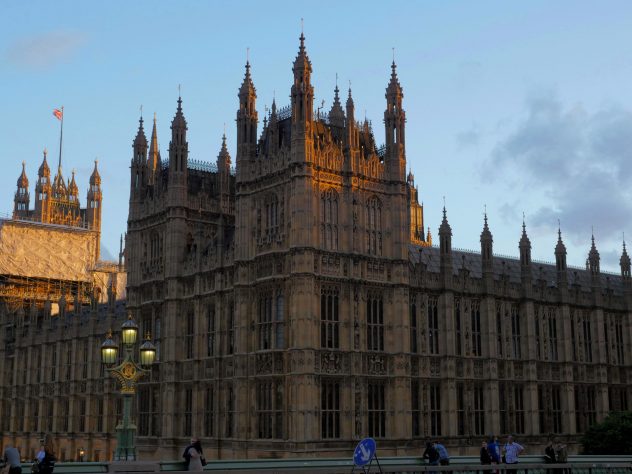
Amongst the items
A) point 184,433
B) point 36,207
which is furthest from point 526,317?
point 36,207

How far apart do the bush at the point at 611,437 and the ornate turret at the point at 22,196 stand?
96346mm

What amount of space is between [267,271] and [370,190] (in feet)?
23.7

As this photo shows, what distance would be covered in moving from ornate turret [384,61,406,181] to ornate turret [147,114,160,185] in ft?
57.4

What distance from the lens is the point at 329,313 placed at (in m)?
50.2

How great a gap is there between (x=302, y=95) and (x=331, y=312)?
38.1ft

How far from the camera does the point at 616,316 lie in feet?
216

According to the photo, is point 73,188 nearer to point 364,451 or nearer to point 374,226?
point 374,226

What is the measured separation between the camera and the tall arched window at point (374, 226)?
5234 cm

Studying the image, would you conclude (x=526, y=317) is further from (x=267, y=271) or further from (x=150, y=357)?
(x=150, y=357)

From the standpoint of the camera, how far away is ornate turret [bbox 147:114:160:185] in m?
64.4

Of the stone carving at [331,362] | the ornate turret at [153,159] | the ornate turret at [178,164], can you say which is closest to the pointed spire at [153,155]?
the ornate turret at [153,159]

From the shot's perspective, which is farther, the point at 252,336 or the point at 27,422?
the point at 27,422

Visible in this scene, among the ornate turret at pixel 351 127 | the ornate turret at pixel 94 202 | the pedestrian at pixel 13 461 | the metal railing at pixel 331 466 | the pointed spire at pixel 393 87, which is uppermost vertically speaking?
the ornate turret at pixel 94 202

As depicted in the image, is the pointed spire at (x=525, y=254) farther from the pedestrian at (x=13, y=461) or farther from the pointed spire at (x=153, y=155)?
the pedestrian at (x=13, y=461)
